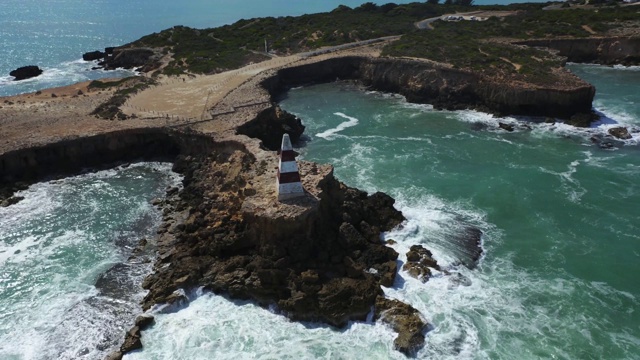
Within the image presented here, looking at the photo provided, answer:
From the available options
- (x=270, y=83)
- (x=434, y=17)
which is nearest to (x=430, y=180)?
(x=270, y=83)

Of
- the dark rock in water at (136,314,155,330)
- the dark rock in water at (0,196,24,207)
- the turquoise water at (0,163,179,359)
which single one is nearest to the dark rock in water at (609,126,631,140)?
the turquoise water at (0,163,179,359)

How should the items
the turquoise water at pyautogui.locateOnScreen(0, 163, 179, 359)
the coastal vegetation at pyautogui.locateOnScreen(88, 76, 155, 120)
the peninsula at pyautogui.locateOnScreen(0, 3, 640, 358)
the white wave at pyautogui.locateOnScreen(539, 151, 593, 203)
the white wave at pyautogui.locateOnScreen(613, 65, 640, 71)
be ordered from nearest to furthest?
1. the turquoise water at pyautogui.locateOnScreen(0, 163, 179, 359)
2. the peninsula at pyautogui.locateOnScreen(0, 3, 640, 358)
3. the white wave at pyautogui.locateOnScreen(539, 151, 593, 203)
4. the coastal vegetation at pyautogui.locateOnScreen(88, 76, 155, 120)
5. the white wave at pyautogui.locateOnScreen(613, 65, 640, 71)

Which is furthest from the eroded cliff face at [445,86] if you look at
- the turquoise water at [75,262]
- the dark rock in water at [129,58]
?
the dark rock in water at [129,58]

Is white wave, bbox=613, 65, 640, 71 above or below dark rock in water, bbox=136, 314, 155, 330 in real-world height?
above

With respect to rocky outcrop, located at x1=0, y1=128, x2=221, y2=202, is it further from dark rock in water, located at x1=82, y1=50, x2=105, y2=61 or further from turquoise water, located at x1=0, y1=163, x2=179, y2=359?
dark rock in water, located at x1=82, y1=50, x2=105, y2=61

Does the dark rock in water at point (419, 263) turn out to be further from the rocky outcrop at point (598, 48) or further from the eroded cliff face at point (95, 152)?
the rocky outcrop at point (598, 48)

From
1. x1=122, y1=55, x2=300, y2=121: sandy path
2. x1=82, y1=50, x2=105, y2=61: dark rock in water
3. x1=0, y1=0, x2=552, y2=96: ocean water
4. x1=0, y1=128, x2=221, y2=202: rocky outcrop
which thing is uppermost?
x1=0, y1=0, x2=552, y2=96: ocean water

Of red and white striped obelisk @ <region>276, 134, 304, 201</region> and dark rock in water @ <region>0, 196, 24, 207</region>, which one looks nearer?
red and white striped obelisk @ <region>276, 134, 304, 201</region>

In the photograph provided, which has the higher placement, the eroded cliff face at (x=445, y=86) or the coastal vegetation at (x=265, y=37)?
the coastal vegetation at (x=265, y=37)
